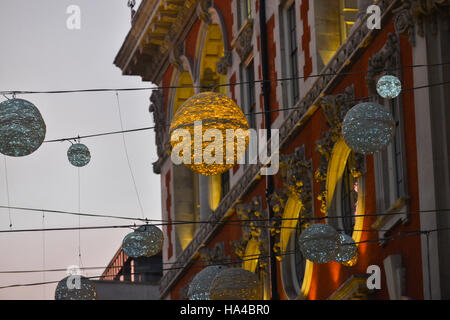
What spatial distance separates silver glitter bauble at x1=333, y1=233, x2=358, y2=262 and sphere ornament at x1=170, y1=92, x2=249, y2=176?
3.24 m

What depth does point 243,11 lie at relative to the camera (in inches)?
1209

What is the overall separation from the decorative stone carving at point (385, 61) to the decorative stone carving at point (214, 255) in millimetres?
10251

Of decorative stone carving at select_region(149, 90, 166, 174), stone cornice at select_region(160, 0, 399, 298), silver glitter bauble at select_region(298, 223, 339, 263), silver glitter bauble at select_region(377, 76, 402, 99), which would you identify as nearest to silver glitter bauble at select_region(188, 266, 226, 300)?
stone cornice at select_region(160, 0, 399, 298)

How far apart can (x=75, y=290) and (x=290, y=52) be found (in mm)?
7695

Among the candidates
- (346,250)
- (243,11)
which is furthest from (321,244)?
(243,11)

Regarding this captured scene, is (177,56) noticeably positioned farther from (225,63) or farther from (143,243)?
(143,243)

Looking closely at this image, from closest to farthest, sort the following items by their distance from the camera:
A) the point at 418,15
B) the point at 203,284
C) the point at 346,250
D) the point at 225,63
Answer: the point at 418,15 < the point at 346,250 < the point at 203,284 < the point at 225,63

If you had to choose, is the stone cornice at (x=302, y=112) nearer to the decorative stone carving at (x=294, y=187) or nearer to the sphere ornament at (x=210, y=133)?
the decorative stone carving at (x=294, y=187)

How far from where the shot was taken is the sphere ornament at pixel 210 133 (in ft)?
57.6

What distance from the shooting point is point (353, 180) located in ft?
74.5

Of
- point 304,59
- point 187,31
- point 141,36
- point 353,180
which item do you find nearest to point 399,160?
point 353,180

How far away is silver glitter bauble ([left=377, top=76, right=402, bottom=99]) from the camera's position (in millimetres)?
18203

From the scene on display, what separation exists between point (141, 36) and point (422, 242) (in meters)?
20.6

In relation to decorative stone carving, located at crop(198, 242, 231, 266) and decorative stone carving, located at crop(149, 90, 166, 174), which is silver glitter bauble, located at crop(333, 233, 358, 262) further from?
decorative stone carving, located at crop(149, 90, 166, 174)
